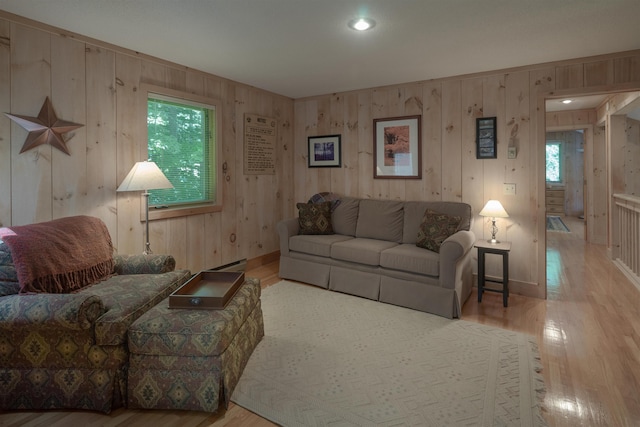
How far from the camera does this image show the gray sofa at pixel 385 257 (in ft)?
10.3

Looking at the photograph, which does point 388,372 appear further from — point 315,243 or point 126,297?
point 315,243

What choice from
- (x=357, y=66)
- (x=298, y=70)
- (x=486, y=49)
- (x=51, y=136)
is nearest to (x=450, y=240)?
(x=486, y=49)

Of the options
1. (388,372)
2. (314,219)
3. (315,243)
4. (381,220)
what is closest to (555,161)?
(381,220)

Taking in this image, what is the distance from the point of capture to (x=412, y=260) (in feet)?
10.8

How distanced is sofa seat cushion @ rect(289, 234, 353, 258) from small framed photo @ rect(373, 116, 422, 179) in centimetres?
106

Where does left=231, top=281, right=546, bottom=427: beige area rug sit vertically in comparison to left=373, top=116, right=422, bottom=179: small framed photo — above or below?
below

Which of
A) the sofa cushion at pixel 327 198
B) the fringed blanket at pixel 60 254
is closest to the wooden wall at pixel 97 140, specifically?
the fringed blanket at pixel 60 254

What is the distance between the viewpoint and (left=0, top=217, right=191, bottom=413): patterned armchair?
5.91ft

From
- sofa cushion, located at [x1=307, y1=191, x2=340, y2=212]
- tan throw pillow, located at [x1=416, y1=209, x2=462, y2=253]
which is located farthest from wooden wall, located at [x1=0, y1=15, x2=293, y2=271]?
tan throw pillow, located at [x1=416, y1=209, x2=462, y2=253]

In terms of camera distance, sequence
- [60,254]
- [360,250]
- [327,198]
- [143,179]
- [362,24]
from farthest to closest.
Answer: [327,198] → [360,250] → [143,179] → [362,24] → [60,254]

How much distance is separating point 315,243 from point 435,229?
4.30ft

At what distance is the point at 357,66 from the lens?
3643 mm

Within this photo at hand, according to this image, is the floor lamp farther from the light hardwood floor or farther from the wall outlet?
the wall outlet

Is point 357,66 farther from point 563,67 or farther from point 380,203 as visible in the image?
point 563,67
